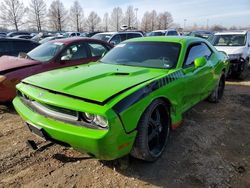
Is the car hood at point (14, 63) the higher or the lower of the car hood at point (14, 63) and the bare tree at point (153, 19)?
the lower

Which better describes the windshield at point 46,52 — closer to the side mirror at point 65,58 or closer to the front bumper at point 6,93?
the side mirror at point 65,58

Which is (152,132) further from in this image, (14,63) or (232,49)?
(232,49)

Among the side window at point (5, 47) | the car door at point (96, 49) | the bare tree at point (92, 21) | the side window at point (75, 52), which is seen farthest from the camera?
the bare tree at point (92, 21)

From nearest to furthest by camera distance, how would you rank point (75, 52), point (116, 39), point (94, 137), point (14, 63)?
point (94, 137)
point (14, 63)
point (75, 52)
point (116, 39)

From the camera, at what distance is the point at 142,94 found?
9.20 feet

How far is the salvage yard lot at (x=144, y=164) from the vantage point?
2.90 meters

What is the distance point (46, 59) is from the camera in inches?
231

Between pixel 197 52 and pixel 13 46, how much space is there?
639cm

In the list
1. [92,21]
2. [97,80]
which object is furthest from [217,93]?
[92,21]

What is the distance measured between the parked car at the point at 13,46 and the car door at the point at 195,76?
6053 millimetres

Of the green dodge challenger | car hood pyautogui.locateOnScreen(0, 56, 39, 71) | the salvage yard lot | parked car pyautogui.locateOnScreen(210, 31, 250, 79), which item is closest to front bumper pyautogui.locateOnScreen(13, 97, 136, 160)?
the green dodge challenger

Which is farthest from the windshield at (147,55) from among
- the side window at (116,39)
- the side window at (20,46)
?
the side window at (116,39)

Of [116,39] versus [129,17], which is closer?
[116,39]

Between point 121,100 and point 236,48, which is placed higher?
point 121,100
